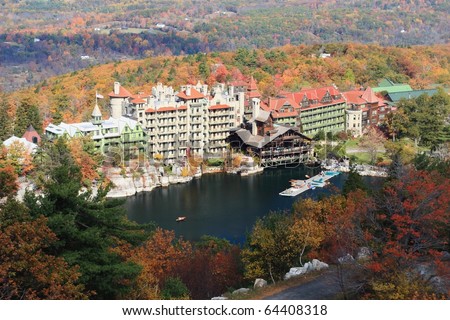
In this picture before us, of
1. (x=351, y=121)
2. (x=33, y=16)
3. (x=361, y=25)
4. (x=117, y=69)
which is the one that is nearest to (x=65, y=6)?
(x=33, y=16)

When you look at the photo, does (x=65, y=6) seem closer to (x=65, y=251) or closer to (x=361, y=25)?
(x=361, y=25)

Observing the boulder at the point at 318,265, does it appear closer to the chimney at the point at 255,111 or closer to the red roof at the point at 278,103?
the chimney at the point at 255,111

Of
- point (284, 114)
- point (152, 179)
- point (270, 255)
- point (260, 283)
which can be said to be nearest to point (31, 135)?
point (152, 179)

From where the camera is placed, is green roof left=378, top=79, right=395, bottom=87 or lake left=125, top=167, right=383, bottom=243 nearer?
lake left=125, top=167, right=383, bottom=243

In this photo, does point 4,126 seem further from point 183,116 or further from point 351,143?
point 351,143

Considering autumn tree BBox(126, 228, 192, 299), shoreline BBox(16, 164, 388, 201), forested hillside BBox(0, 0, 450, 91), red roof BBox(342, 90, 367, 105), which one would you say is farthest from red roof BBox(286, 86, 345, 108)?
forested hillside BBox(0, 0, 450, 91)

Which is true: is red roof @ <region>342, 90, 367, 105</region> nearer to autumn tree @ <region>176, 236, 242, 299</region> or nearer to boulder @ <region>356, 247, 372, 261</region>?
autumn tree @ <region>176, 236, 242, 299</region>
